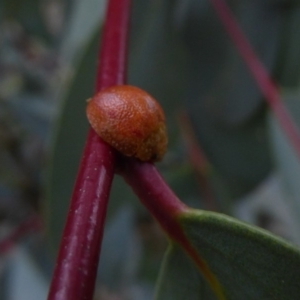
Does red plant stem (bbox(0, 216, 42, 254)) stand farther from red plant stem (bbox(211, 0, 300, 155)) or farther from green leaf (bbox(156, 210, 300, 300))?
green leaf (bbox(156, 210, 300, 300))

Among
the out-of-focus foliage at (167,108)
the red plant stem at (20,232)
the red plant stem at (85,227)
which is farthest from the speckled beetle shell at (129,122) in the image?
the red plant stem at (20,232)

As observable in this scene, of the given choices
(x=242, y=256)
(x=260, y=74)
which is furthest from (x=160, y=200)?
(x=260, y=74)

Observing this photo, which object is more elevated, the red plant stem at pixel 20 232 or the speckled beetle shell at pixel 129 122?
the speckled beetle shell at pixel 129 122

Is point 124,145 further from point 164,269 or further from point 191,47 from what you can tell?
point 191,47

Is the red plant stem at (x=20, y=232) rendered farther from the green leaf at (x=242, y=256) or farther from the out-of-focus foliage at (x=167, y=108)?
the green leaf at (x=242, y=256)

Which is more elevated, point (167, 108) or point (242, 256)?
point (167, 108)

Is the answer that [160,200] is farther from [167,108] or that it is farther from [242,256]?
[167,108]

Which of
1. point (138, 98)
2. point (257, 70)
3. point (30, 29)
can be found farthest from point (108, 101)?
point (30, 29)
